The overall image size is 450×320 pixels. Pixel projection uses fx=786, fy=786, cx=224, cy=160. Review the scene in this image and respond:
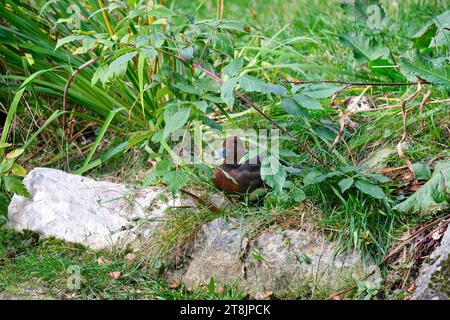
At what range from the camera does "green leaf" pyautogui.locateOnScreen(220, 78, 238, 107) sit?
9.58 feet

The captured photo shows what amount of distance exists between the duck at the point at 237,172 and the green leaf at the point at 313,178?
0.24 m

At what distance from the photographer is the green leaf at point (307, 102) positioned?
10.1 feet

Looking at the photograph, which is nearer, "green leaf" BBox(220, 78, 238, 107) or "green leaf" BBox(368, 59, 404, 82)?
"green leaf" BBox(220, 78, 238, 107)

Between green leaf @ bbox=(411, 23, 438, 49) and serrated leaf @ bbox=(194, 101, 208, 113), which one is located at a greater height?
green leaf @ bbox=(411, 23, 438, 49)

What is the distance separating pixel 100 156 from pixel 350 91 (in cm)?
131

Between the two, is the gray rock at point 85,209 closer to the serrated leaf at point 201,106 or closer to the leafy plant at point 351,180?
the serrated leaf at point 201,106

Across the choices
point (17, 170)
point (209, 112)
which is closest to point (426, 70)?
point (209, 112)

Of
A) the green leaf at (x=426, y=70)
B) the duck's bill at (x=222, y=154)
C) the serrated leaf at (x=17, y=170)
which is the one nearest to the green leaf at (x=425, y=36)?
the green leaf at (x=426, y=70)

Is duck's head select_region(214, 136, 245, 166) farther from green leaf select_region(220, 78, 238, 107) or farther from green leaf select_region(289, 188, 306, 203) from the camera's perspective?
green leaf select_region(220, 78, 238, 107)

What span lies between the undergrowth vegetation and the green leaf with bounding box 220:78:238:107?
0.01 meters

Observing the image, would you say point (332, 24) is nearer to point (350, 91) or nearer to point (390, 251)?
point (350, 91)

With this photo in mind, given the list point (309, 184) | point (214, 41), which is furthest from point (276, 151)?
point (214, 41)

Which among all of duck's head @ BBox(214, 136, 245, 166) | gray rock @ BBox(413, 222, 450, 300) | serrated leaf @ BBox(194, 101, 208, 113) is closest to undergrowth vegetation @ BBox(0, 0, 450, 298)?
serrated leaf @ BBox(194, 101, 208, 113)

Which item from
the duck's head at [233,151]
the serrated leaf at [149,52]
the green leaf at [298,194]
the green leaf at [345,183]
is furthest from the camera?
the duck's head at [233,151]
